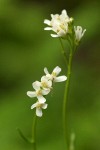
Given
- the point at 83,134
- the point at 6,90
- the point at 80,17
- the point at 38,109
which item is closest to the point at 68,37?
the point at 38,109

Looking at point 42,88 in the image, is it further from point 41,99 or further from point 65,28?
point 65,28

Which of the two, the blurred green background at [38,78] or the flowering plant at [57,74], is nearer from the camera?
the flowering plant at [57,74]

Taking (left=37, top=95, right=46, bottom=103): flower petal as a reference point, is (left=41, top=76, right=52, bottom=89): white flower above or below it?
above

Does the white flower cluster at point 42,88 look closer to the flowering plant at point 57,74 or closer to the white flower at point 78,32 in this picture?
the flowering plant at point 57,74

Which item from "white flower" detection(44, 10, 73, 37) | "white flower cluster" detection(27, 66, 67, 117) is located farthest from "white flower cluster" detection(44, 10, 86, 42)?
"white flower cluster" detection(27, 66, 67, 117)

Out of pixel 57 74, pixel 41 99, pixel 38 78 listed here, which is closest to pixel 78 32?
pixel 57 74

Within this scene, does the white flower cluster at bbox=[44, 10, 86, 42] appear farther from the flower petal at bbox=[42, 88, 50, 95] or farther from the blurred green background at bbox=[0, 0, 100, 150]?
the blurred green background at bbox=[0, 0, 100, 150]

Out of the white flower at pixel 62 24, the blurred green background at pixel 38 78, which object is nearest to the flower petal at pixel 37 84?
the white flower at pixel 62 24

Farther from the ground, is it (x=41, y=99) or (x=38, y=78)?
(x=38, y=78)

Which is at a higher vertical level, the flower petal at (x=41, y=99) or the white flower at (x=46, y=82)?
the white flower at (x=46, y=82)
